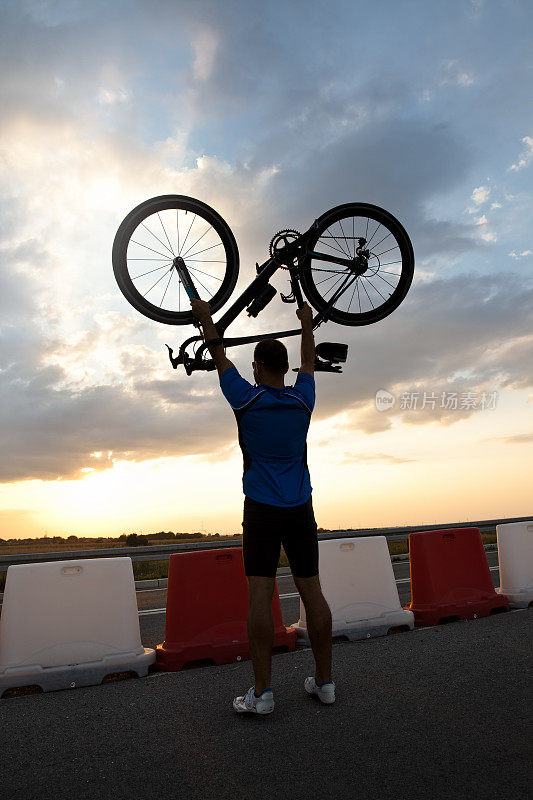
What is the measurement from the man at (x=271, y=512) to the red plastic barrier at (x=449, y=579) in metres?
2.83

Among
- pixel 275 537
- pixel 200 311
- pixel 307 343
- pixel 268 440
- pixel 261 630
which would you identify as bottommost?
pixel 261 630

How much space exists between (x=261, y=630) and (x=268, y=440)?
1138 millimetres

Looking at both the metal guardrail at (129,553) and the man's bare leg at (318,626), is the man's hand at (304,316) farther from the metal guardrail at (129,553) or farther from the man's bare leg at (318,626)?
the metal guardrail at (129,553)

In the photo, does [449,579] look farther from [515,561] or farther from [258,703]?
[258,703]

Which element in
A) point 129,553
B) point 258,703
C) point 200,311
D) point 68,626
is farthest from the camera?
point 129,553

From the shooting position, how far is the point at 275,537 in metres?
3.83

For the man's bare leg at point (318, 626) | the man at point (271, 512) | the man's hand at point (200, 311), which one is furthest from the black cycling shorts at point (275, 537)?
the man's hand at point (200, 311)

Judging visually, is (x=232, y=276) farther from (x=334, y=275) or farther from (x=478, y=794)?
(x=478, y=794)

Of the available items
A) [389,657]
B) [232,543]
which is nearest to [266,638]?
[389,657]

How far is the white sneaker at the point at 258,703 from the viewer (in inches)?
145

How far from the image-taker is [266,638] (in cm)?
373

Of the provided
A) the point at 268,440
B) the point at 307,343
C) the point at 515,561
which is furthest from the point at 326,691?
the point at 515,561

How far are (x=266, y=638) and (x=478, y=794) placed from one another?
1.41m

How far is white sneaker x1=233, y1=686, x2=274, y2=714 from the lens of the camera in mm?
3682
